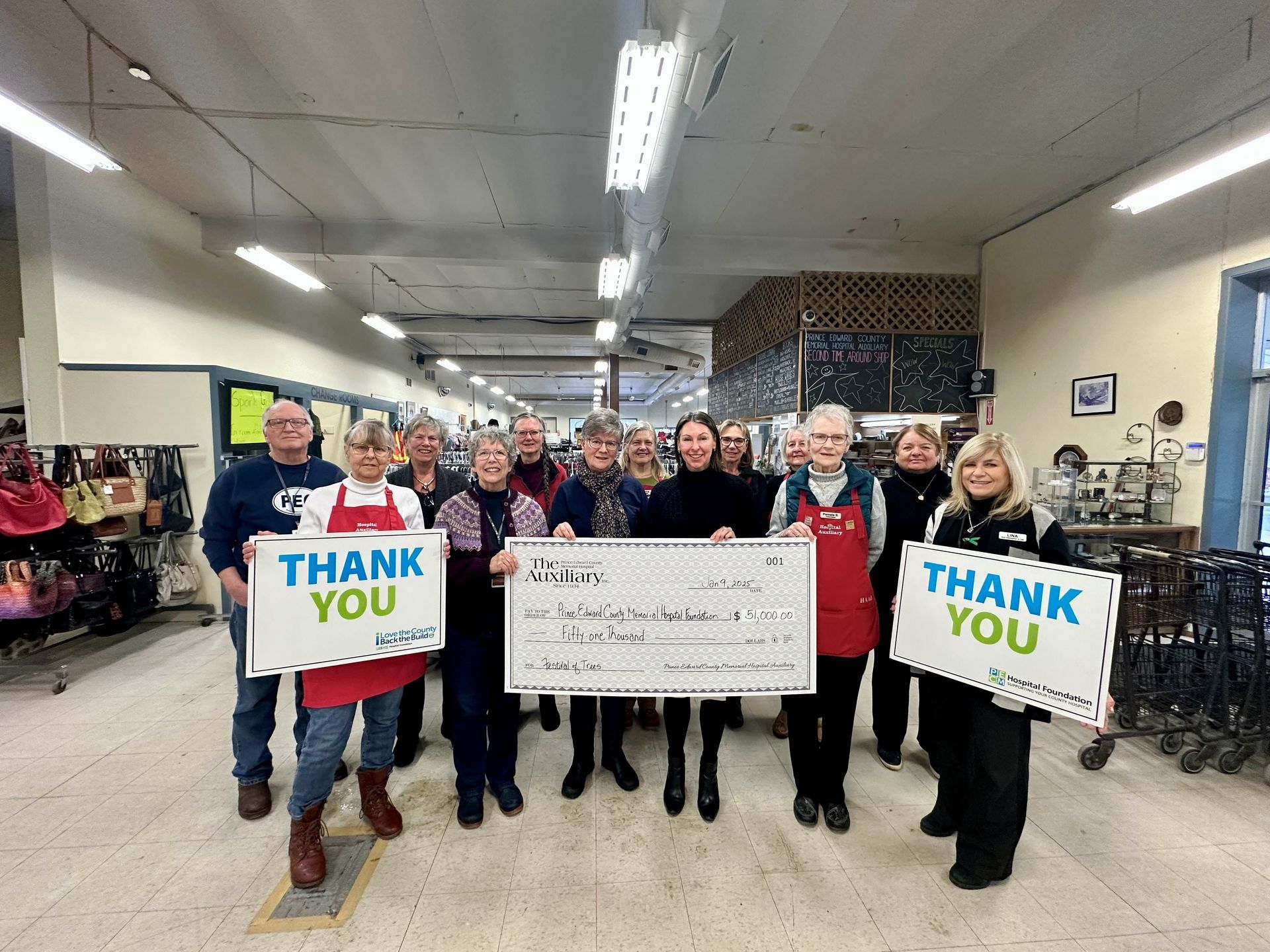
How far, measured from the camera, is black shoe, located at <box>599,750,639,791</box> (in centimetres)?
222

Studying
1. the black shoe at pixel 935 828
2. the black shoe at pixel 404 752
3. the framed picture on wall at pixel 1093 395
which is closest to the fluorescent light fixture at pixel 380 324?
the black shoe at pixel 404 752

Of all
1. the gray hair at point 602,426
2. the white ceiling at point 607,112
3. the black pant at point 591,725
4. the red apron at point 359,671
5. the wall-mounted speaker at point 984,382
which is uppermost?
the white ceiling at point 607,112

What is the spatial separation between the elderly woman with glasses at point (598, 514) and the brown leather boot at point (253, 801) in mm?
1302

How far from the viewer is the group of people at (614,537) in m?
1.68

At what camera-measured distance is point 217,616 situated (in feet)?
14.1

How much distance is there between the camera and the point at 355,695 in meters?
1.73

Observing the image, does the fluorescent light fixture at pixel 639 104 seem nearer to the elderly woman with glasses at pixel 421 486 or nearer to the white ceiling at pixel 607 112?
the white ceiling at pixel 607 112

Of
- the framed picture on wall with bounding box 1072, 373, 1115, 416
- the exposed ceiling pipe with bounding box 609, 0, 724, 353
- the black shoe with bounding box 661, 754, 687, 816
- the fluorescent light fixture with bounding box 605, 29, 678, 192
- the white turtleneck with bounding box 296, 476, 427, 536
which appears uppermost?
the exposed ceiling pipe with bounding box 609, 0, 724, 353

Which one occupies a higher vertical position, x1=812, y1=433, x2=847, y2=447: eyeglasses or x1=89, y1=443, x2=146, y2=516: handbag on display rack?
x1=812, y1=433, x2=847, y2=447: eyeglasses

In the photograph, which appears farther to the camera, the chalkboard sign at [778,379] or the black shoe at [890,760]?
the chalkboard sign at [778,379]

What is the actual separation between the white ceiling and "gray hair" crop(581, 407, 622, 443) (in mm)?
2201

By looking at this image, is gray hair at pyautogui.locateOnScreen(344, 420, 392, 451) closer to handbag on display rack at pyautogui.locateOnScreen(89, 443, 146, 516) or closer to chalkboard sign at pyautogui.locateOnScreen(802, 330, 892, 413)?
handbag on display rack at pyautogui.locateOnScreen(89, 443, 146, 516)

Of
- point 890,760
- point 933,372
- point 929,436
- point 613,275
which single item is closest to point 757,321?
point 933,372

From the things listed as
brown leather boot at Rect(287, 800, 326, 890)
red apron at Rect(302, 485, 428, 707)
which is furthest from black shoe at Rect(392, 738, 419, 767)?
red apron at Rect(302, 485, 428, 707)
